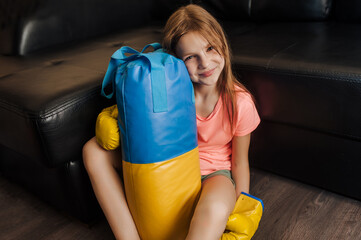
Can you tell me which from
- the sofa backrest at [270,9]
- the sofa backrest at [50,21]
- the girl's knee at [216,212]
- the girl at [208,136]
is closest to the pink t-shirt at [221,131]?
the girl at [208,136]

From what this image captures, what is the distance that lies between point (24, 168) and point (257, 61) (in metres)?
0.90

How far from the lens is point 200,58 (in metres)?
0.97

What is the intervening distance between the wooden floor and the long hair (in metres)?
0.36

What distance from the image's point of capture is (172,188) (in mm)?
878

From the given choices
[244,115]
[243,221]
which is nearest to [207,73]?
[244,115]

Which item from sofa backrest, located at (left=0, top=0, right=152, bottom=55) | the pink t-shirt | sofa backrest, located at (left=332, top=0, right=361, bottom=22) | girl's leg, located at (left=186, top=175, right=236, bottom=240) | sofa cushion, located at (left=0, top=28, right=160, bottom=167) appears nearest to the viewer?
girl's leg, located at (left=186, top=175, right=236, bottom=240)

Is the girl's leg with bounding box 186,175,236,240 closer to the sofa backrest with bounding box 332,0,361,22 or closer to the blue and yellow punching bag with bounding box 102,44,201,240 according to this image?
the blue and yellow punching bag with bounding box 102,44,201,240

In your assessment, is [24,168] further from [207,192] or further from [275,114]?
[275,114]

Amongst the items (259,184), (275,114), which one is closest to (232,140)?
(275,114)

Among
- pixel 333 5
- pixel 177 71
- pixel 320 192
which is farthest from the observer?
pixel 333 5

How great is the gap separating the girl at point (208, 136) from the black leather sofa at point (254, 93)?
0.11 m

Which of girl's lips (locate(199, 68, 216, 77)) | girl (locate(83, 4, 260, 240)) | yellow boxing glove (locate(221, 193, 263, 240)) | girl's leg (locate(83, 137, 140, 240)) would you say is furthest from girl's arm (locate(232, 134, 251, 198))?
girl's leg (locate(83, 137, 140, 240))

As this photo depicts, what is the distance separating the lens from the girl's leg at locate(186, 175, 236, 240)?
0.82 metres

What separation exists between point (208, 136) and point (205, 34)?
311 mm
